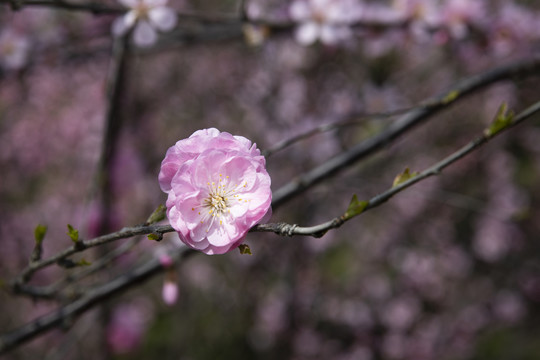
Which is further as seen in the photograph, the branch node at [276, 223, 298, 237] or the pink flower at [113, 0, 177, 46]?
the pink flower at [113, 0, 177, 46]

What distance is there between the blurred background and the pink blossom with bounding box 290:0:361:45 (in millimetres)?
455

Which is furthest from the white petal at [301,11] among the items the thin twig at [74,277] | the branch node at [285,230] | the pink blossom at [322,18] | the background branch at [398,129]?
the branch node at [285,230]

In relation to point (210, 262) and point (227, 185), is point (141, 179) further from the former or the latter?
point (227, 185)

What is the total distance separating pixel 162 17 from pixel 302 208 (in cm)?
181

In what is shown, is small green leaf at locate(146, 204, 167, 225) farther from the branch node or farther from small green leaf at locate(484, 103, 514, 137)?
small green leaf at locate(484, 103, 514, 137)

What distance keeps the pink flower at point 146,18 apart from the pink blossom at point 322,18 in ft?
2.00

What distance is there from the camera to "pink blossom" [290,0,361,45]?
1.99 m

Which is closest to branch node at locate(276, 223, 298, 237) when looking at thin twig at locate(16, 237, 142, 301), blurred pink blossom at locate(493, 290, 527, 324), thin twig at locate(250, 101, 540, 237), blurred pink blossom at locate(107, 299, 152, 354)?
thin twig at locate(250, 101, 540, 237)

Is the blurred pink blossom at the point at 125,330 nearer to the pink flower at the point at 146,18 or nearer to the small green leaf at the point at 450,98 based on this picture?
the pink flower at the point at 146,18

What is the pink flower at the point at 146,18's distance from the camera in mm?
1568

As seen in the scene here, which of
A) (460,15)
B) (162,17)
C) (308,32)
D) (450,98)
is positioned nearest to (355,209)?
(450,98)

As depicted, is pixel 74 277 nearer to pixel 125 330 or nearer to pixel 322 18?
pixel 322 18

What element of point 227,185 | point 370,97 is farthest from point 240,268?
point 227,185

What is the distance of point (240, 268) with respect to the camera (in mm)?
3568
